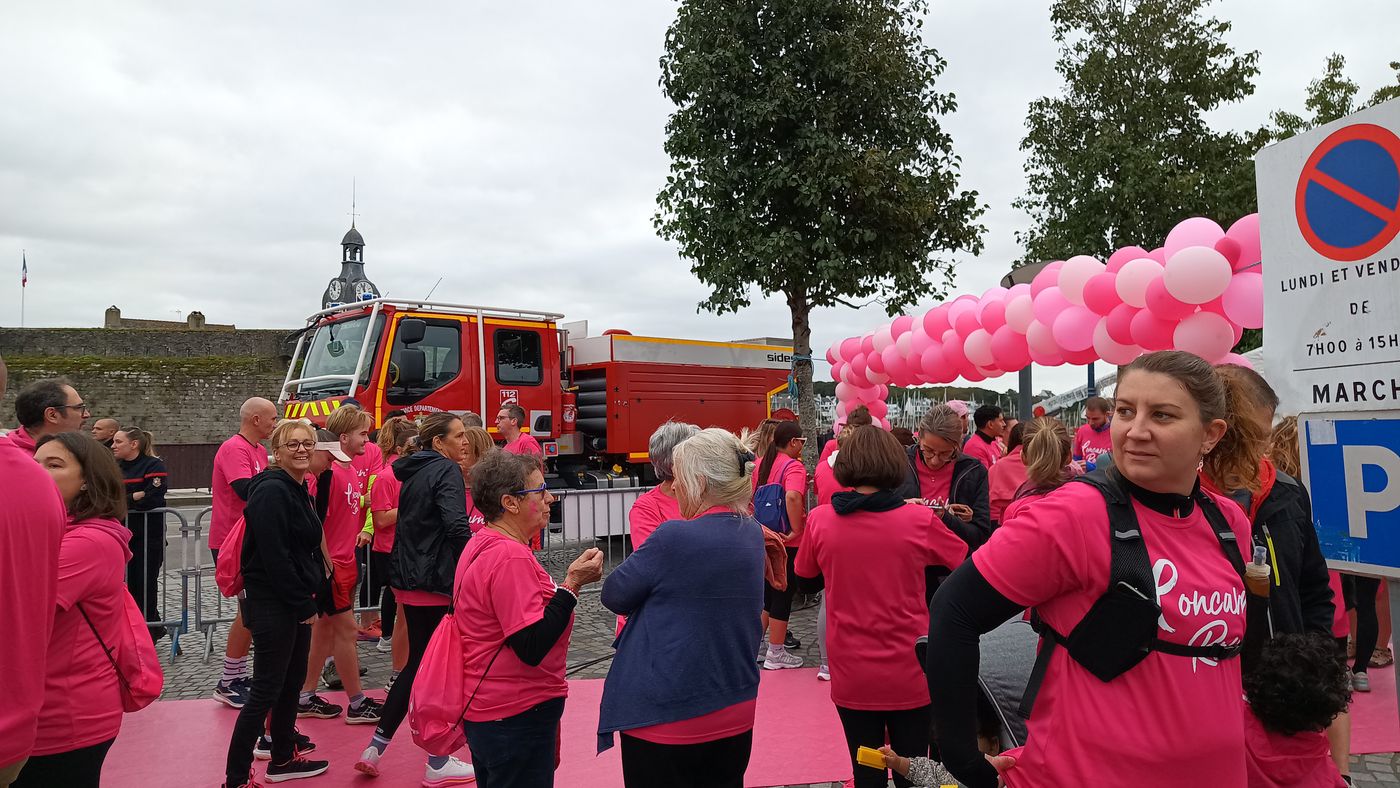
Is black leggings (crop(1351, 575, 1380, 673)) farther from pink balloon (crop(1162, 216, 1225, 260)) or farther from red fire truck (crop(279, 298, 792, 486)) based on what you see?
red fire truck (crop(279, 298, 792, 486))

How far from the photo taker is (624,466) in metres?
11.3

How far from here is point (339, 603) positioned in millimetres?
4938

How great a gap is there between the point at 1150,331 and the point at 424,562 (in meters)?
5.27

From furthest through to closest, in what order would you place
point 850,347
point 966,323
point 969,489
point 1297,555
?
1. point 850,347
2. point 966,323
3. point 969,489
4. point 1297,555

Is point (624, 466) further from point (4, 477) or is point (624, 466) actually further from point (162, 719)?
point (4, 477)

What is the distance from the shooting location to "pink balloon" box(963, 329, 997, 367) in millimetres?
8734

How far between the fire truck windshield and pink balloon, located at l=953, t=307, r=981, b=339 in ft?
19.6

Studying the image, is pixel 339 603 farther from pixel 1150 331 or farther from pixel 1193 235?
pixel 1193 235

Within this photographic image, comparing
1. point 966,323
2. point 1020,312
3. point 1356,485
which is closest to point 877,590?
point 1356,485

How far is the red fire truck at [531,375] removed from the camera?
902 centimetres

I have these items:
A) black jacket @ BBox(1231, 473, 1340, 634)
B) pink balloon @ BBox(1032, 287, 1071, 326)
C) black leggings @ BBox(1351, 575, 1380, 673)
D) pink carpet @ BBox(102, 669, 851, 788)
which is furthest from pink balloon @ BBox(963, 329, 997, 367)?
black jacket @ BBox(1231, 473, 1340, 634)

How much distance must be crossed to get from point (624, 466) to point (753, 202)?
4.05 metres

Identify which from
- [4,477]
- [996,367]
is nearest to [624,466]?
[996,367]

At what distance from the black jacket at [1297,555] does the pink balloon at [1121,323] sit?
4.37 m
